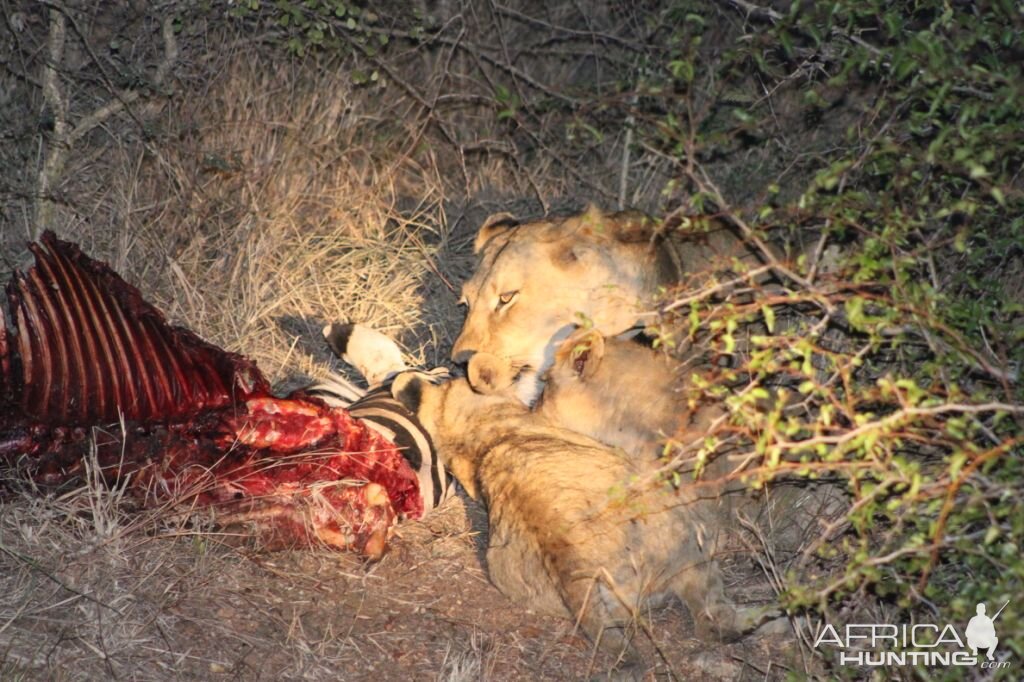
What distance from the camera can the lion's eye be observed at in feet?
14.8

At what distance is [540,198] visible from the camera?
5.71 meters

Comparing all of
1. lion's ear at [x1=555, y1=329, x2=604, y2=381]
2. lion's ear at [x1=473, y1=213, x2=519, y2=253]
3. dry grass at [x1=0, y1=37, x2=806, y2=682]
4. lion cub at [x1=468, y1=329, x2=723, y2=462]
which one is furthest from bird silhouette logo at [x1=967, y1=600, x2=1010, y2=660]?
lion's ear at [x1=473, y1=213, x2=519, y2=253]

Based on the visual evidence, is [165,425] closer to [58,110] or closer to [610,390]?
[610,390]

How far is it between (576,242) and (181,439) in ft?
5.10

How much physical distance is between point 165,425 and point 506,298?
1.31 m

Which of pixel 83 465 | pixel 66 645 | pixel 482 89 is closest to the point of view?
pixel 66 645

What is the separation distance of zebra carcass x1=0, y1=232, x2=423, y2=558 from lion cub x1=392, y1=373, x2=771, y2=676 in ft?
1.51

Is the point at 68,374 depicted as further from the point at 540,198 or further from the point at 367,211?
the point at 540,198

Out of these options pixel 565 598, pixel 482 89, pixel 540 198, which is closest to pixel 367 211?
pixel 540 198

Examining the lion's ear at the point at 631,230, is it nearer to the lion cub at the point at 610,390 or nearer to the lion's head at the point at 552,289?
the lion's head at the point at 552,289

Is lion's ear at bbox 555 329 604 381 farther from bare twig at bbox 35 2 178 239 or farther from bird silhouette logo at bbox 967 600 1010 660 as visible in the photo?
bare twig at bbox 35 2 178 239

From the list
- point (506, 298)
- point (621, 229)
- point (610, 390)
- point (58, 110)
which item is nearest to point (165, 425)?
point (506, 298)

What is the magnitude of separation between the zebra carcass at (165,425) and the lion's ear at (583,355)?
70 cm

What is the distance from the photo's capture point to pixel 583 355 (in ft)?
14.5
